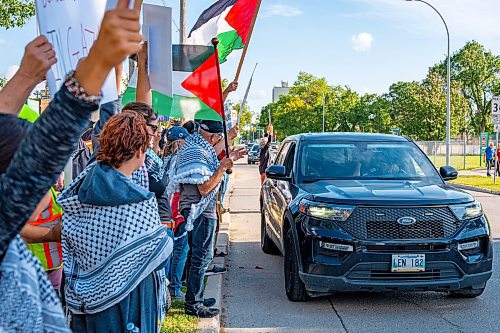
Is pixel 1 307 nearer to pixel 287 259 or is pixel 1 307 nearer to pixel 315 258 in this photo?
pixel 315 258

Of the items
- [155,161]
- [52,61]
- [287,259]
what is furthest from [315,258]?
[52,61]

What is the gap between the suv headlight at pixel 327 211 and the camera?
245 inches

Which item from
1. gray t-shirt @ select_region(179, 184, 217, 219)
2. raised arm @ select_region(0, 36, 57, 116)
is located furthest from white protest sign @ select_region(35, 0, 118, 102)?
gray t-shirt @ select_region(179, 184, 217, 219)

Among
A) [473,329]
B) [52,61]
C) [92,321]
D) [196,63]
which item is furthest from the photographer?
[473,329]

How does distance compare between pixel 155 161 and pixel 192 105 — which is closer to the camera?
pixel 155 161

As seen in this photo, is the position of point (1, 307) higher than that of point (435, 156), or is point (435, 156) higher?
point (1, 307)

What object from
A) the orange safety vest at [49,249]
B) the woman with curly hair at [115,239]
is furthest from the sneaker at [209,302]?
the woman with curly hair at [115,239]

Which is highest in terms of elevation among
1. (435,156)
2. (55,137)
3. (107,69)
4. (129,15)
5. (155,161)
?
(129,15)

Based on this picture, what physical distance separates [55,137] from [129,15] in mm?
353

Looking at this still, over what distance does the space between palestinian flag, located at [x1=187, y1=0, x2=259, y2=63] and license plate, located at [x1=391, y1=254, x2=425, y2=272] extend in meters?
2.56

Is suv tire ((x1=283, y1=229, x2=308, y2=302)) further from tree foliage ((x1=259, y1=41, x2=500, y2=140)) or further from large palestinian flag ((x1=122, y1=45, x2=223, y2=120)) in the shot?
tree foliage ((x1=259, y1=41, x2=500, y2=140))

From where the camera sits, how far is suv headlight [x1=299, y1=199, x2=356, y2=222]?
6227mm

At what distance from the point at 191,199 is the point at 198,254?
1.66 ft

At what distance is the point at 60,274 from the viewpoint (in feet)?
13.2
